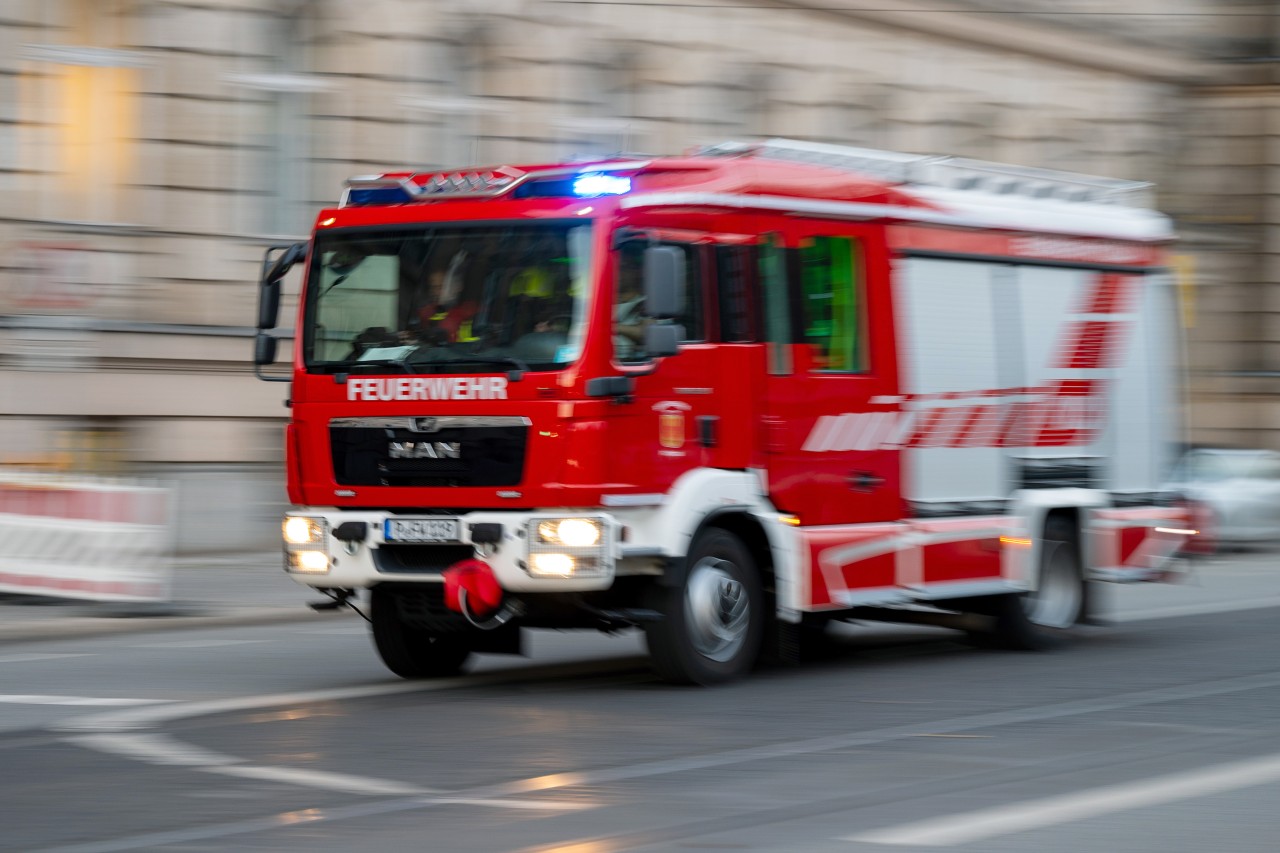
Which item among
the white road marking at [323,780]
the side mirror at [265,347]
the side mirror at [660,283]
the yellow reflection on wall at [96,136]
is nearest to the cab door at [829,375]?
the side mirror at [660,283]

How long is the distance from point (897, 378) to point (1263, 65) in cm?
2903

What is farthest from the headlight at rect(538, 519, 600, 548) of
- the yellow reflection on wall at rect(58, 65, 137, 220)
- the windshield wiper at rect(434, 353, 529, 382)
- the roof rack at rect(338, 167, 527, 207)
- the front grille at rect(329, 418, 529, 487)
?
the yellow reflection on wall at rect(58, 65, 137, 220)

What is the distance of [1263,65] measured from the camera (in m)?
38.8

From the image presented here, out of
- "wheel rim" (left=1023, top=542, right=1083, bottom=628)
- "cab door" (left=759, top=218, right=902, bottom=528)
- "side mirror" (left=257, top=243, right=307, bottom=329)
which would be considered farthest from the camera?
"wheel rim" (left=1023, top=542, right=1083, bottom=628)

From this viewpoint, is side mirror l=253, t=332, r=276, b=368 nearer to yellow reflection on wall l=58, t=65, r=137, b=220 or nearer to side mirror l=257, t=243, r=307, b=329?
side mirror l=257, t=243, r=307, b=329

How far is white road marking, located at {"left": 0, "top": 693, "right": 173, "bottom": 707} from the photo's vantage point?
10.3m

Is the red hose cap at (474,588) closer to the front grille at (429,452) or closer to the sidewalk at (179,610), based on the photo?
the front grille at (429,452)

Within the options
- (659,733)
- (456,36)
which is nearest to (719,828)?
(659,733)

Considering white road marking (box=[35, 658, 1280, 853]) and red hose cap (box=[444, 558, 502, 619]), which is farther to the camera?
red hose cap (box=[444, 558, 502, 619])

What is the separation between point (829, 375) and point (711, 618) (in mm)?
1565

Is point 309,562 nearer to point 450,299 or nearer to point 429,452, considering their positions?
point 429,452

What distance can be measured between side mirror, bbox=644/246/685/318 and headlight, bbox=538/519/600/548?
860 millimetres

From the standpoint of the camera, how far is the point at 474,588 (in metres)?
10.2

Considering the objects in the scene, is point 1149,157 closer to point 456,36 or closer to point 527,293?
point 456,36
